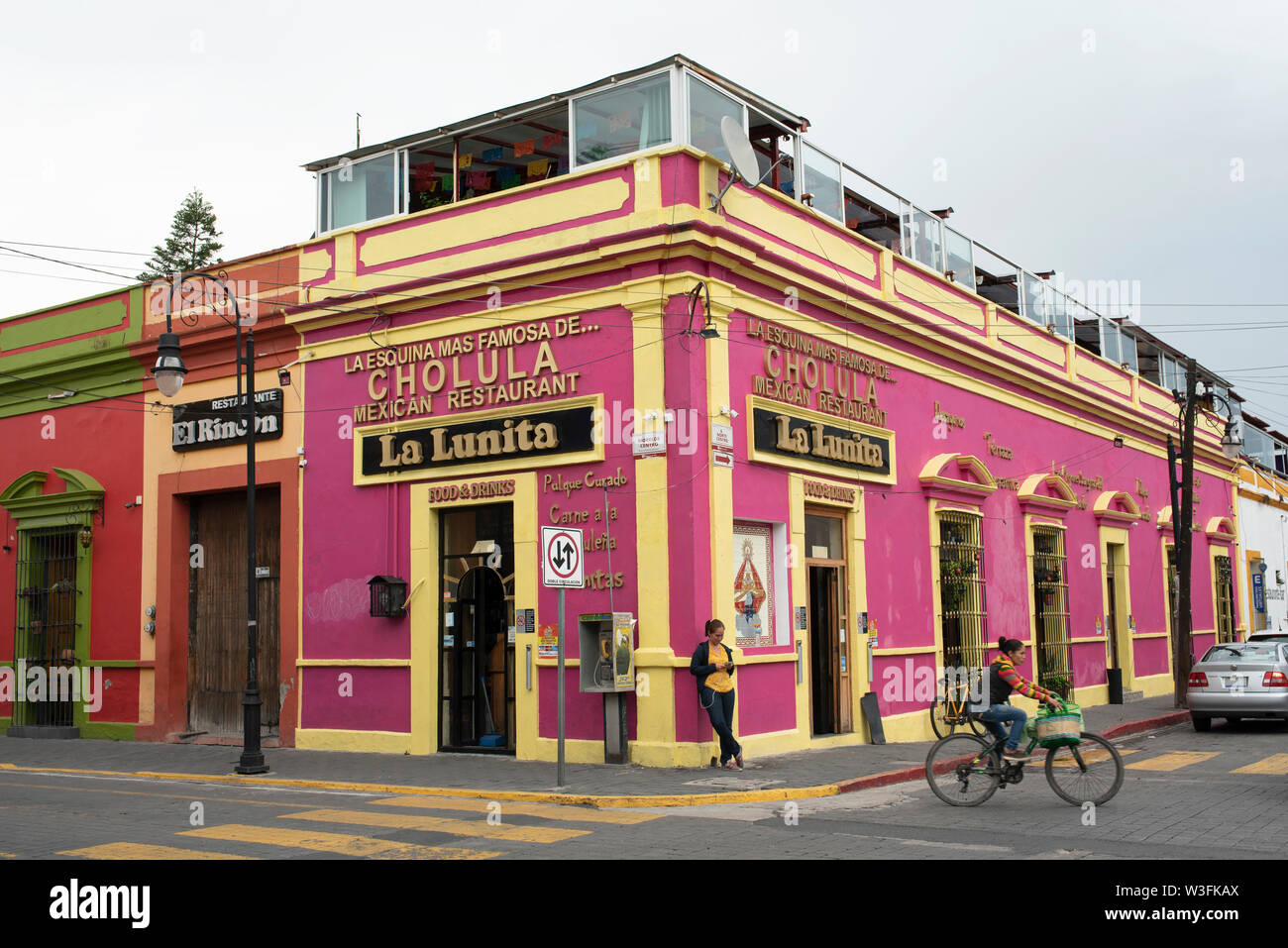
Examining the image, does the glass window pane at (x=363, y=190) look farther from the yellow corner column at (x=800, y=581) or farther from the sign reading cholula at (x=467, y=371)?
the yellow corner column at (x=800, y=581)

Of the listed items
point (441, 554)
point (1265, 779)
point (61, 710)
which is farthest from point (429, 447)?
point (1265, 779)

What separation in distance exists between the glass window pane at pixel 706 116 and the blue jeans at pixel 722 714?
23.0 feet

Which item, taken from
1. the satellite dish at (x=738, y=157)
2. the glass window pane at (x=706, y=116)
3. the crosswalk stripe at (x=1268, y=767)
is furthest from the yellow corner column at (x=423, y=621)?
the crosswalk stripe at (x=1268, y=767)

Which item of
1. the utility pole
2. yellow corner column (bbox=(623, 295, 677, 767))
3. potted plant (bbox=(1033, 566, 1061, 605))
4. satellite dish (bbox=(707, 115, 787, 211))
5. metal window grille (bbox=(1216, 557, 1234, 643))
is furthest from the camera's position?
metal window grille (bbox=(1216, 557, 1234, 643))

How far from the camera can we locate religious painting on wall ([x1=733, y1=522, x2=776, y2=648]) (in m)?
15.4

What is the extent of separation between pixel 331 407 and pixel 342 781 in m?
6.46

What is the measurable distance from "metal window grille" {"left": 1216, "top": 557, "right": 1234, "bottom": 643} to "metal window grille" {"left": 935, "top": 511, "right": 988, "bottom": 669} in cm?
1600

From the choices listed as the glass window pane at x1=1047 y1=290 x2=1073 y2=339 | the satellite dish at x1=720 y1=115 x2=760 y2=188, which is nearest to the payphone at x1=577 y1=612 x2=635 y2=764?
the satellite dish at x1=720 y1=115 x2=760 y2=188

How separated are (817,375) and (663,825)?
28.0ft

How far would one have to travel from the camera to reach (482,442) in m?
16.4

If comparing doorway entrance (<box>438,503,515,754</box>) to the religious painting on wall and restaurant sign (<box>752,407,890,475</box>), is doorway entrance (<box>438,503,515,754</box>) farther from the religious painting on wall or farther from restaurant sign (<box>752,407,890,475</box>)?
restaurant sign (<box>752,407,890,475</box>)

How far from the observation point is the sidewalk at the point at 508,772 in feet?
40.3

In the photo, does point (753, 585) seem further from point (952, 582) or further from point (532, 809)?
point (952, 582)

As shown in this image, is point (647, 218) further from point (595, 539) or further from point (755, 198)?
point (595, 539)
